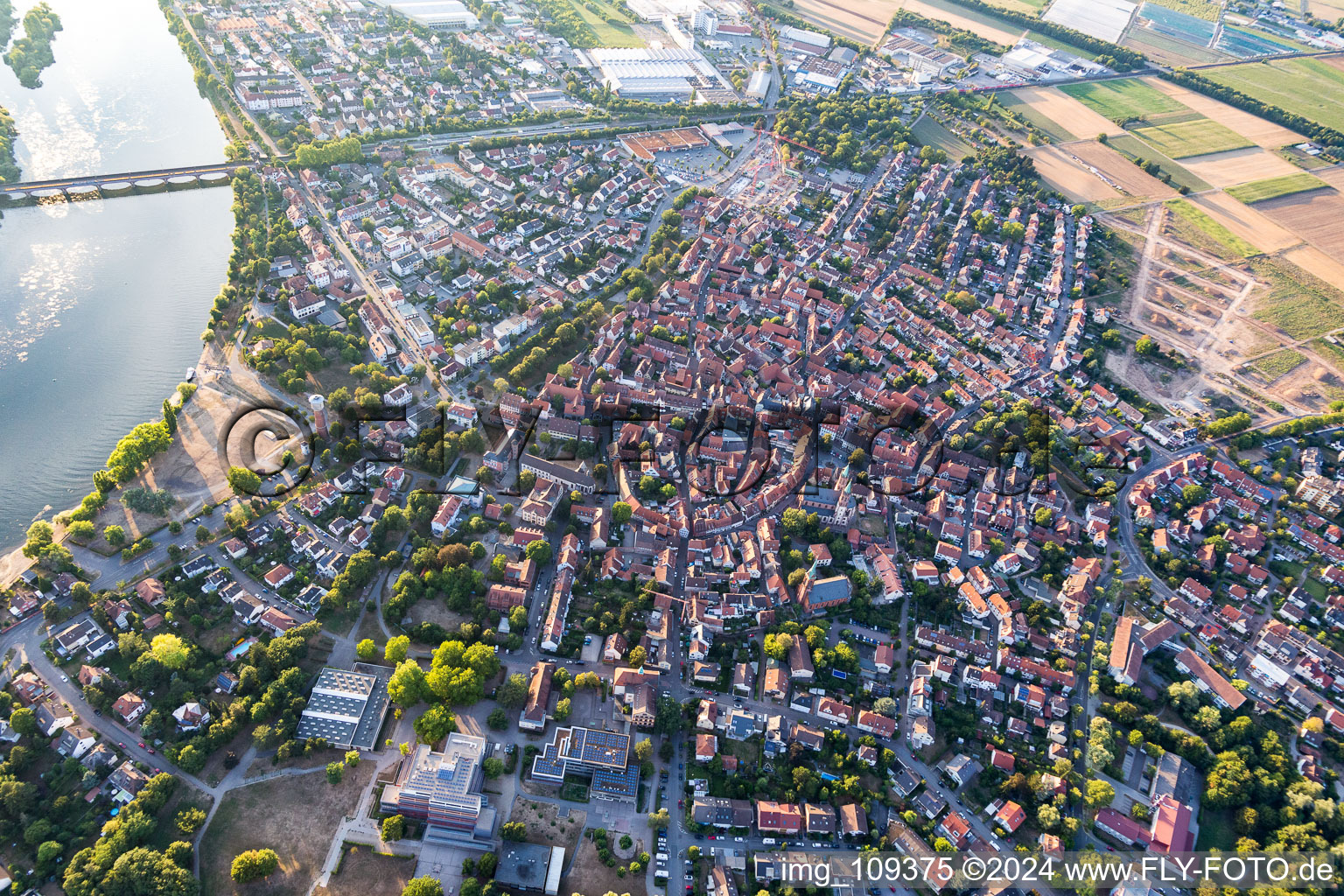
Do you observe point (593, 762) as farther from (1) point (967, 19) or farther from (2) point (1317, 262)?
(1) point (967, 19)

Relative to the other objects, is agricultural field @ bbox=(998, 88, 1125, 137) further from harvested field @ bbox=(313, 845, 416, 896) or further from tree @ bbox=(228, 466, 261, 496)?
harvested field @ bbox=(313, 845, 416, 896)

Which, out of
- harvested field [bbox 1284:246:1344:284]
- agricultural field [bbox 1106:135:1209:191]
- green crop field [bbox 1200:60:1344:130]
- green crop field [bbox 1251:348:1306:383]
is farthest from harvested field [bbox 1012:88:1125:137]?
green crop field [bbox 1251:348:1306:383]

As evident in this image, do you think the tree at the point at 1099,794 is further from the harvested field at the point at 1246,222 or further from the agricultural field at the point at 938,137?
the agricultural field at the point at 938,137

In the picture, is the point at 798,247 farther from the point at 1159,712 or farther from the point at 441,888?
the point at 441,888

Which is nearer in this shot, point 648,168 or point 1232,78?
point 648,168

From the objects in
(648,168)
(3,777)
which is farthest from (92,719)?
(648,168)

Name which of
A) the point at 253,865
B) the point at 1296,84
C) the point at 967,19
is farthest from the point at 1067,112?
the point at 253,865
